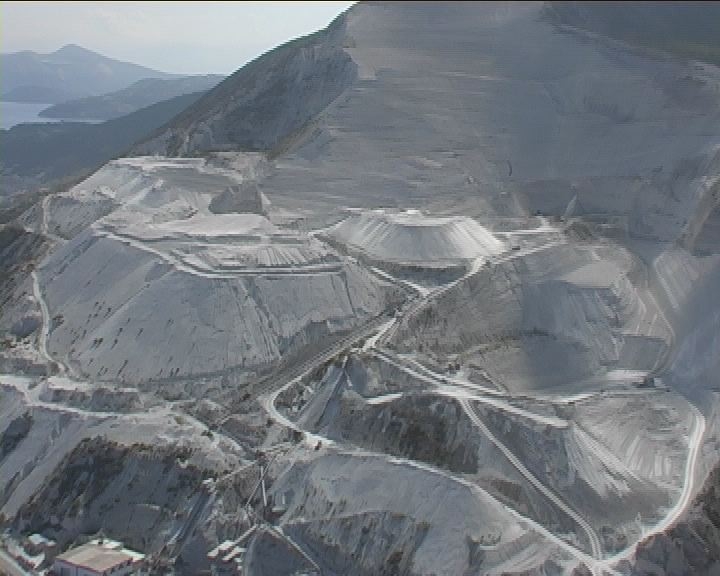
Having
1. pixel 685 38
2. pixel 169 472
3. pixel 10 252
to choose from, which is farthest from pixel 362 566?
pixel 685 38

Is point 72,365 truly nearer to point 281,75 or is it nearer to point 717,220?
point 717,220

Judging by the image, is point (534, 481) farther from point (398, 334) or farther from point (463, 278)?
point (463, 278)

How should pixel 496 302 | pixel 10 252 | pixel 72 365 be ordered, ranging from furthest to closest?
pixel 10 252 → pixel 496 302 → pixel 72 365

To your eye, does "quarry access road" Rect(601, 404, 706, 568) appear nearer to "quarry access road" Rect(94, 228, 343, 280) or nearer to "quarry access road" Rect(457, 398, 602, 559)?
"quarry access road" Rect(457, 398, 602, 559)

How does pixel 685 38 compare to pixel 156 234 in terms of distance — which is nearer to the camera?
pixel 156 234

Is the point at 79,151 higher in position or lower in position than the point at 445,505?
lower

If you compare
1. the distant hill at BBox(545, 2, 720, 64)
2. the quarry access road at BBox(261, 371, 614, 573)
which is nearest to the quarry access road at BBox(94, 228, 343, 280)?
the quarry access road at BBox(261, 371, 614, 573)

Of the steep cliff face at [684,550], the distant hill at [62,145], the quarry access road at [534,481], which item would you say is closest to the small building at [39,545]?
Answer: the quarry access road at [534,481]

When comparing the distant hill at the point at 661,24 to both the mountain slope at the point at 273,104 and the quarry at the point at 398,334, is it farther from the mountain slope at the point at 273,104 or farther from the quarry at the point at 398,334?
the mountain slope at the point at 273,104
